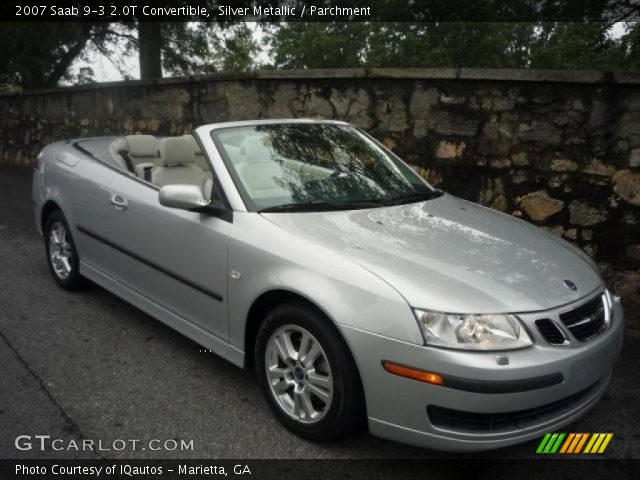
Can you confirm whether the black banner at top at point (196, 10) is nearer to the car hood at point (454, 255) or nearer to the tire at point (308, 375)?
the car hood at point (454, 255)

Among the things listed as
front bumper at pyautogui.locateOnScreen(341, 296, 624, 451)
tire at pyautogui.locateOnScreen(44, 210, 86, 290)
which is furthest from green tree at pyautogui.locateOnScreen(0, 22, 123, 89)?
front bumper at pyautogui.locateOnScreen(341, 296, 624, 451)

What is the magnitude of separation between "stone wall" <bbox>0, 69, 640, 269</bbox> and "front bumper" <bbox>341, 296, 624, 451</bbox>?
2715 millimetres

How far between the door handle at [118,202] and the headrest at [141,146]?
817 mm

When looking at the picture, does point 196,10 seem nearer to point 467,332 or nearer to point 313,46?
point 467,332

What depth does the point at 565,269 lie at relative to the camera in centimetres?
283

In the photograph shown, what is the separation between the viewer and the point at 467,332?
2.32 metres

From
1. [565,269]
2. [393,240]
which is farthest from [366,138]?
[565,269]

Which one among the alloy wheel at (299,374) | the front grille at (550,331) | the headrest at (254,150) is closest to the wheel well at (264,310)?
the alloy wheel at (299,374)

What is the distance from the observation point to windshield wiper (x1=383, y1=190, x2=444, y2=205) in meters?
3.43

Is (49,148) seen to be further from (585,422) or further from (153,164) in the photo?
(585,422)

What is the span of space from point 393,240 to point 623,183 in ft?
9.47

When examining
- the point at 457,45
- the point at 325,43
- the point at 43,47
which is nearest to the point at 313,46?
the point at 325,43

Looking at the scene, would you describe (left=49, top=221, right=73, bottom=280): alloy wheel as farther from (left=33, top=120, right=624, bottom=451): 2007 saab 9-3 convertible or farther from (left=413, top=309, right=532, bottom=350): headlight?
(left=413, top=309, right=532, bottom=350): headlight

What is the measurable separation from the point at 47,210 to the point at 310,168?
2685 millimetres
